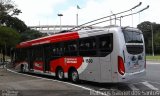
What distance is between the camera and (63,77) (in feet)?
67.3

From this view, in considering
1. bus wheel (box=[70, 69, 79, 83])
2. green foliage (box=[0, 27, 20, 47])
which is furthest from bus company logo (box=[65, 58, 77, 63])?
green foliage (box=[0, 27, 20, 47])

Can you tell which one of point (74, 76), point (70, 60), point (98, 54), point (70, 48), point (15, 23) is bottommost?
point (74, 76)

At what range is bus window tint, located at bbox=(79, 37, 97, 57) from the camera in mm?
17562

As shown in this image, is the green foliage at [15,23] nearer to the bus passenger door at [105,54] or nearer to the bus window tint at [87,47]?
the bus window tint at [87,47]

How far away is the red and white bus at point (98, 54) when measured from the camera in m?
16.0

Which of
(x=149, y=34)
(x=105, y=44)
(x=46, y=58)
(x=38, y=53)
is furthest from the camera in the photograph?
(x=149, y=34)

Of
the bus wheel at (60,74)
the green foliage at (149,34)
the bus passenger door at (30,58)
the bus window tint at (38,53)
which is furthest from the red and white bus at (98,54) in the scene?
the green foliage at (149,34)

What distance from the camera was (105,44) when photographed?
16.7m

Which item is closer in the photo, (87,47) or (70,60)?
(87,47)

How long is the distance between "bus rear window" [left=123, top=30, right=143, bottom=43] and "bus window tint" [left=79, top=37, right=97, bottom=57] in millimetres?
1743

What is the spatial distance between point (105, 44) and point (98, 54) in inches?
27.7

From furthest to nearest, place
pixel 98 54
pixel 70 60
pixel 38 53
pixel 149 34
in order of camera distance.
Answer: pixel 149 34
pixel 38 53
pixel 70 60
pixel 98 54

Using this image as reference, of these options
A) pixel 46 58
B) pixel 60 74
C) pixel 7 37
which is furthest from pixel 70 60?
pixel 7 37

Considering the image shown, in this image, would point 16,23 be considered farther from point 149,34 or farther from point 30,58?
Result: point 30,58
